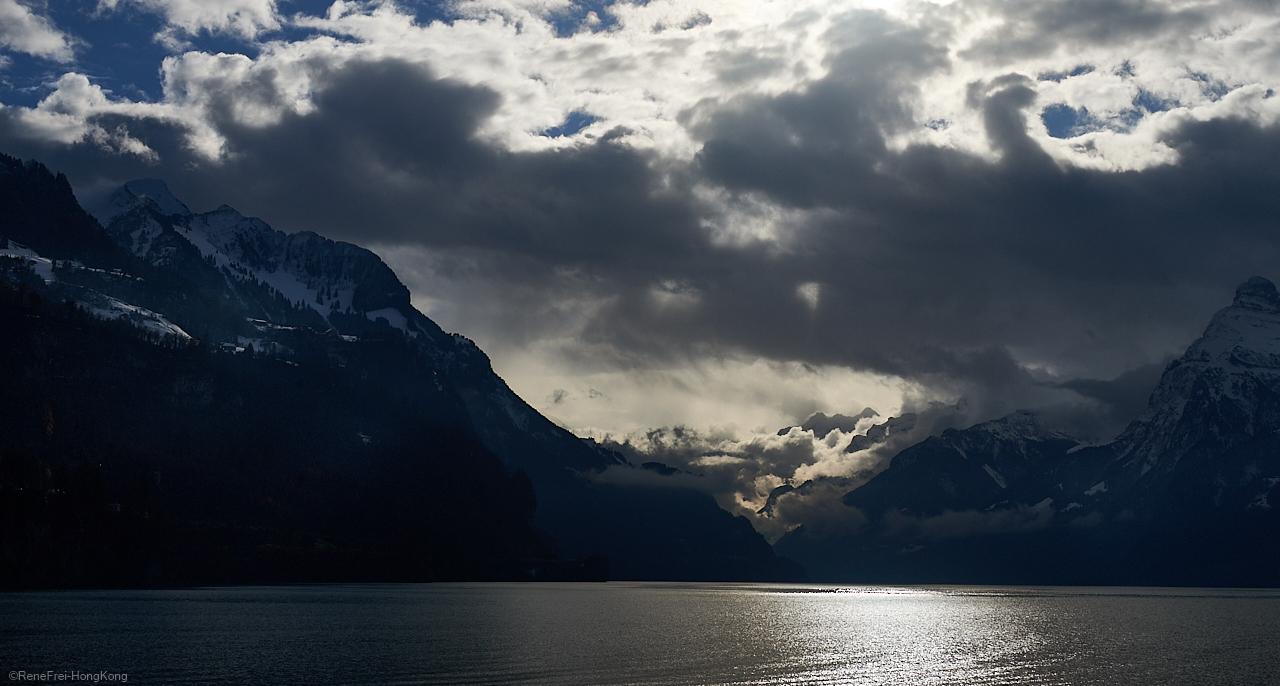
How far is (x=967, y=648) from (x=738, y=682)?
245ft

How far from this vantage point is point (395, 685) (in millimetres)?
114125

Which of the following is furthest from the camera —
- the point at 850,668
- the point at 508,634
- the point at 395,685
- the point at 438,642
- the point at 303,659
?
the point at 508,634

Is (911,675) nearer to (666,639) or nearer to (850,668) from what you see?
(850,668)

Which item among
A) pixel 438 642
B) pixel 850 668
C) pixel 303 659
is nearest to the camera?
pixel 303 659

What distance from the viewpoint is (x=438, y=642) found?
161750 mm

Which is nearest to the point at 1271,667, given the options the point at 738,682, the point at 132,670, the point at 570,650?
the point at 738,682

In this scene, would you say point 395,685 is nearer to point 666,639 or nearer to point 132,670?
point 132,670

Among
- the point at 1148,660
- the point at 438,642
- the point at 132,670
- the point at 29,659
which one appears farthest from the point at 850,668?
the point at 29,659

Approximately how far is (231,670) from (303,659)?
1454cm

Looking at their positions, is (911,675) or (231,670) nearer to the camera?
(231,670)

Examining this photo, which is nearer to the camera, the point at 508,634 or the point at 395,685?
the point at 395,685

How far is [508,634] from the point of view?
179625 mm

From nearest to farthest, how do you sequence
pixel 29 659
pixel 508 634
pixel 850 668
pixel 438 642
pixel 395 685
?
pixel 395 685 < pixel 29 659 < pixel 850 668 < pixel 438 642 < pixel 508 634

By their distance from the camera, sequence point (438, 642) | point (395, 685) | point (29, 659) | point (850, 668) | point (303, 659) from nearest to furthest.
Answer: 1. point (395, 685)
2. point (29, 659)
3. point (303, 659)
4. point (850, 668)
5. point (438, 642)
